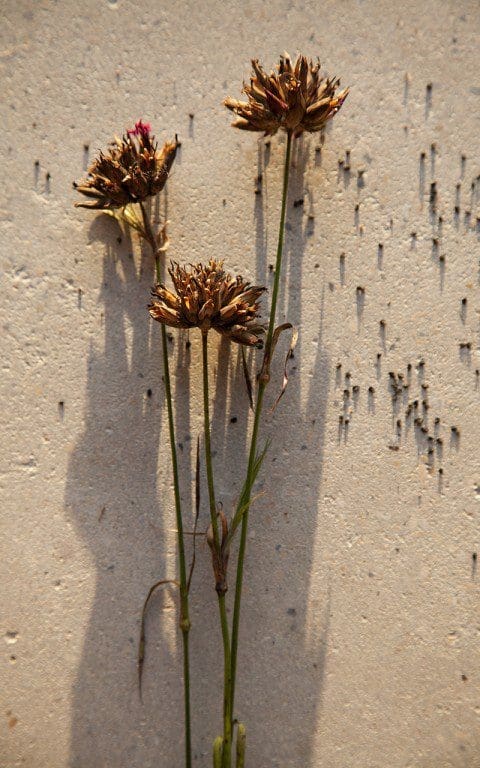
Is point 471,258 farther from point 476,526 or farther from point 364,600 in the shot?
point 364,600

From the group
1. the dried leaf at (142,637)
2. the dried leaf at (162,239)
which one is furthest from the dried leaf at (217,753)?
the dried leaf at (162,239)

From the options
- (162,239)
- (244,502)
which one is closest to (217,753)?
(244,502)

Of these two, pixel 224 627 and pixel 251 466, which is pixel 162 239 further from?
pixel 224 627

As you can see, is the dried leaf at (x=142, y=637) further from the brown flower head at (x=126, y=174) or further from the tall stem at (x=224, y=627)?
the brown flower head at (x=126, y=174)

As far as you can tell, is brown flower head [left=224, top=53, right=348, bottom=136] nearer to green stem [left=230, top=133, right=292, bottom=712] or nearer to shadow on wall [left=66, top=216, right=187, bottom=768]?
green stem [left=230, top=133, right=292, bottom=712]

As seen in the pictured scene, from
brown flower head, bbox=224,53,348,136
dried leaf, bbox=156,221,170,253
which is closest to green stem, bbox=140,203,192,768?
dried leaf, bbox=156,221,170,253

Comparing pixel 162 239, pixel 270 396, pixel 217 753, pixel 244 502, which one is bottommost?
pixel 217 753

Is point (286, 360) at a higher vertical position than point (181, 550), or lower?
higher
